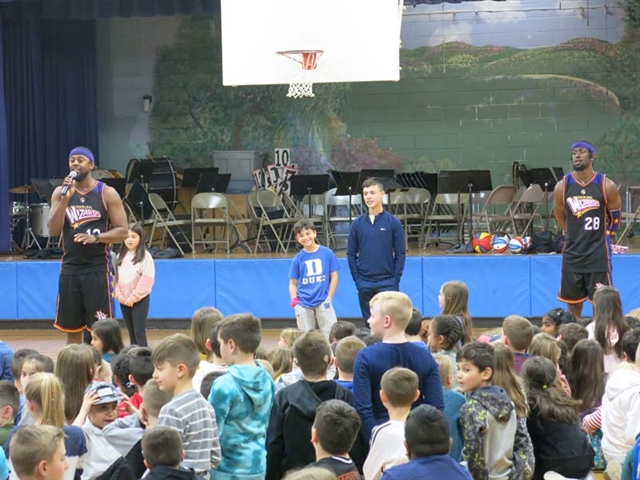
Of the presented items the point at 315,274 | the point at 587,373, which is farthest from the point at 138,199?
the point at 587,373

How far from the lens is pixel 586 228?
9.26 m

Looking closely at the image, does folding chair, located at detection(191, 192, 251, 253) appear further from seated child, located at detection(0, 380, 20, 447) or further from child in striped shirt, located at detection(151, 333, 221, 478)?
child in striped shirt, located at detection(151, 333, 221, 478)

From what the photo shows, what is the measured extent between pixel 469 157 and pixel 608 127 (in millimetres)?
2386

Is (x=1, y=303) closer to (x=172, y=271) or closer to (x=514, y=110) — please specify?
(x=172, y=271)

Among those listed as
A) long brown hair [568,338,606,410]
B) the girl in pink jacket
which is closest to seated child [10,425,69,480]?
long brown hair [568,338,606,410]

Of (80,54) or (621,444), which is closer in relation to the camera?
(621,444)

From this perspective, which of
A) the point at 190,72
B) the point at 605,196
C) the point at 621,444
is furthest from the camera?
the point at 190,72

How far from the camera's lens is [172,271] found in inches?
491

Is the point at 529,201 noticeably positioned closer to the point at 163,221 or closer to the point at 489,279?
the point at 489,279

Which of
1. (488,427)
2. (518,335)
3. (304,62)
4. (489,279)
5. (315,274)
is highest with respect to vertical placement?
(304,62)

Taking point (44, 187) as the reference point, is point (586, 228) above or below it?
below

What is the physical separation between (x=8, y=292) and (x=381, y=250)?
18.8 feet

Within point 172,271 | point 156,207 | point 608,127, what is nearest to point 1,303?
point 172,271

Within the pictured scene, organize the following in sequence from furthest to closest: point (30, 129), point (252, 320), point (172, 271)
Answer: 1. point (30, 129)
2. point (172, 271)
3. point (252, 320)
